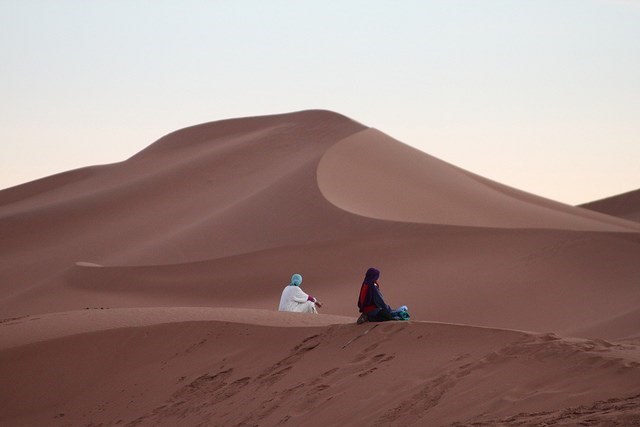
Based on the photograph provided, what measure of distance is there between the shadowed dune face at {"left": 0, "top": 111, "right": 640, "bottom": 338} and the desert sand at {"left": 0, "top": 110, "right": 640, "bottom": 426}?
9cm

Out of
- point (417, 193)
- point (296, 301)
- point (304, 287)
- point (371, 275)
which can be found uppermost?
point (417, 193)

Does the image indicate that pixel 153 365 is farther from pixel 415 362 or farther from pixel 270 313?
pixel 415 362

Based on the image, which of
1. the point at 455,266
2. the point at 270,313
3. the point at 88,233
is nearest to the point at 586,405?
the point at 270,313

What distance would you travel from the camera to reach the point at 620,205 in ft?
215

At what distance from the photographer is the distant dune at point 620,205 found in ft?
209

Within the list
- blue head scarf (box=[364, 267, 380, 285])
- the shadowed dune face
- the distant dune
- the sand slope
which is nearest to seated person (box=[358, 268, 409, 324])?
blue head scarf (box=[364, 267, 380, 285])

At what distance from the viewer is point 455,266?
2748cm

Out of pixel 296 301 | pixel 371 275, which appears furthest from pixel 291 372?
pixel 296 301

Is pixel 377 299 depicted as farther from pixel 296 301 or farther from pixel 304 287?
pixel 304 287

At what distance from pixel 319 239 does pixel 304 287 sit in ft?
9.11

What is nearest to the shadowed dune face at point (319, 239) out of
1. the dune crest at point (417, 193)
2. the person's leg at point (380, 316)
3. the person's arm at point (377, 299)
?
the dune crest at point (417, 193)

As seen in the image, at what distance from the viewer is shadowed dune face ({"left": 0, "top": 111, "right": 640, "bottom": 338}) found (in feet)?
82.6

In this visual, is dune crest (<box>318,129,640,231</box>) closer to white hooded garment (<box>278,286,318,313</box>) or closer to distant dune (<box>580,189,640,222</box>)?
white hooded garment (<box>278,286,318,313</box>)

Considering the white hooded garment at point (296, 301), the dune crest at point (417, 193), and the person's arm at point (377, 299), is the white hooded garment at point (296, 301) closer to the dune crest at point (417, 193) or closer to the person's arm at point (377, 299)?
the person's arm at point (377, 299)
